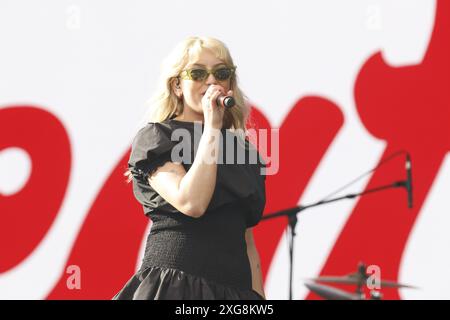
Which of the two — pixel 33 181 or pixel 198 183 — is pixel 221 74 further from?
pixel 33 181

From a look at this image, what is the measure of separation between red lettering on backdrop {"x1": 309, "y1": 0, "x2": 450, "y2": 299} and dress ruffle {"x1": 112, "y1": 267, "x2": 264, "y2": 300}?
2.38m

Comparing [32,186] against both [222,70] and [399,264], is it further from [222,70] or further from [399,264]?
[222,70]

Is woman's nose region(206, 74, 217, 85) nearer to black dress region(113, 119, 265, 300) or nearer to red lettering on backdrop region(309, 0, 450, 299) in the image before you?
black dress region(113, 119, 265, 300)

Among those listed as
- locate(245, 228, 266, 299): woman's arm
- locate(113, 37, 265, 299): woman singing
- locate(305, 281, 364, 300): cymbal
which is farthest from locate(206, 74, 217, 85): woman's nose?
locate(305, 281, 364, 300): cymbal

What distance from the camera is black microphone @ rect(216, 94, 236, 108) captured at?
2.17 meters

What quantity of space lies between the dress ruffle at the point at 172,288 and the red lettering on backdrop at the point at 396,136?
7.80 ft

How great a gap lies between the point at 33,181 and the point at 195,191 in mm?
2788

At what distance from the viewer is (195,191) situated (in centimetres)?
211

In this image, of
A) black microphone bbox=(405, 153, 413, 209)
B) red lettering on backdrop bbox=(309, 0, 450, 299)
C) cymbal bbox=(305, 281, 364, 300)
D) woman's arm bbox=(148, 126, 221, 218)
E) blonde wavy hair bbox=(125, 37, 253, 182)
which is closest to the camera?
Answer: woman's arm bbox=(148, 126, 221, 218)

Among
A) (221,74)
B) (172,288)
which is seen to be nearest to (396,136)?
(221,74)

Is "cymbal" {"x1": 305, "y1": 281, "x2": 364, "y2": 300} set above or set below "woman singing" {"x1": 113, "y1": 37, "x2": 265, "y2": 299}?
below

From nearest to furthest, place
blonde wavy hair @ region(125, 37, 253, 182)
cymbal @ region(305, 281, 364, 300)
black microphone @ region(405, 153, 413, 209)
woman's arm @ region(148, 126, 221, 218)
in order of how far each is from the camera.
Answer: woman's arm @ region(148, 126, 221, 218), blonde wavy hair @ region(125, 37, 253, 182), cymbal @ region(305, 281, 364, 300), black microphone @ region(405, 153, 413, 209)

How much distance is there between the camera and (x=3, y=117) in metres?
4.67

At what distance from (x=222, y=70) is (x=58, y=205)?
2.48 metres
